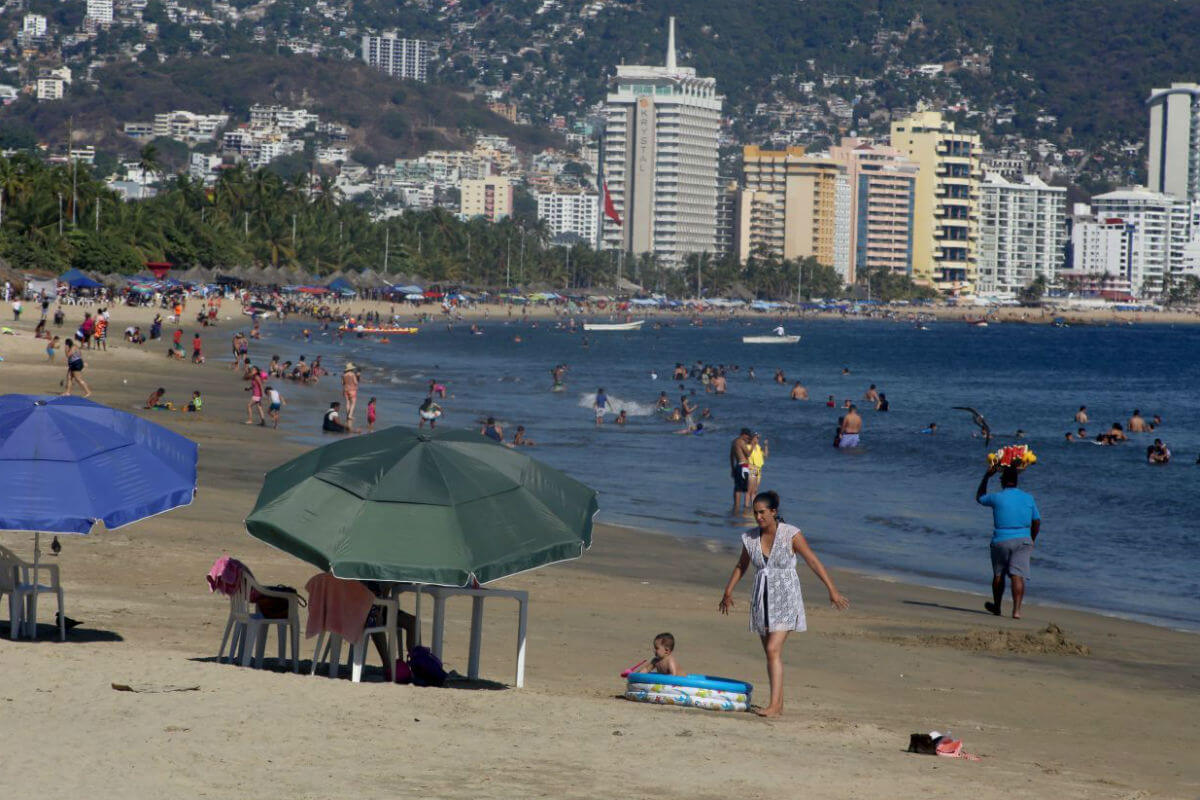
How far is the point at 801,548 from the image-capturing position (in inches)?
342

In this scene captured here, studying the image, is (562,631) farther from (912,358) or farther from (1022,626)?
(912,358)

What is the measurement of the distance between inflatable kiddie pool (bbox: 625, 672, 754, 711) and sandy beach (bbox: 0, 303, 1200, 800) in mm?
143

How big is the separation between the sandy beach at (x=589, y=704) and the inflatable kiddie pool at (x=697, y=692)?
5.6 inches

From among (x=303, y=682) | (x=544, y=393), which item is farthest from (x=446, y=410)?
(x=303, y=682)

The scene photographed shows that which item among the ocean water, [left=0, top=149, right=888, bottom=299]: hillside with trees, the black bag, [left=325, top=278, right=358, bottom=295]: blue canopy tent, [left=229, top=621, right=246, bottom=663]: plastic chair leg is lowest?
the ocean water

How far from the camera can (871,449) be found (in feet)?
117

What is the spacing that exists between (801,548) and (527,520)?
1.54 metres

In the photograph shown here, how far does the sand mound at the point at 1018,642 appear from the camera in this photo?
40.7 ft

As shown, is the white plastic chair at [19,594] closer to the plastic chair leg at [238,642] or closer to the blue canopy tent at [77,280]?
the plastic chair leg at [238,642]

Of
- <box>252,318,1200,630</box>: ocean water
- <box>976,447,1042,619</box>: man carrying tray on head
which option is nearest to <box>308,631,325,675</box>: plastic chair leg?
<box>976,447,1042,619</box>: man carrying tray on head

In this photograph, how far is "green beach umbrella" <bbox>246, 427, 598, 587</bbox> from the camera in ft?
26.4

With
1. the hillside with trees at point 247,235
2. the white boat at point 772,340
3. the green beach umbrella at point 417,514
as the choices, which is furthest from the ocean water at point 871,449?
the hillside with trees at point 247,235

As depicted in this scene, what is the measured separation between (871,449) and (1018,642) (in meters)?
23.4

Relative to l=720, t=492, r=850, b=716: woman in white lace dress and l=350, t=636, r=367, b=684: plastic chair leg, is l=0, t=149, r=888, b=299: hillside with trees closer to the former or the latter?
l=350, t=636, r=367, b=684: plastic chair leg
